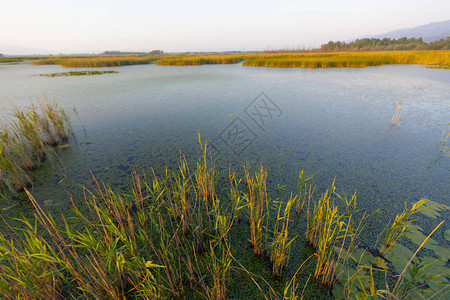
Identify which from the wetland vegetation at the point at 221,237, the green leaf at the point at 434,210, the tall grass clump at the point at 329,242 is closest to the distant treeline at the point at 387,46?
the green leaf at the point at 434,210

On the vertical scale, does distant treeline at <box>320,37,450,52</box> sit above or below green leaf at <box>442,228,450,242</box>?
above

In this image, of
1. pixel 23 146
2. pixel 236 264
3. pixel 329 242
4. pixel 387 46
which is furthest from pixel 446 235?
Answer: pixel 387 46

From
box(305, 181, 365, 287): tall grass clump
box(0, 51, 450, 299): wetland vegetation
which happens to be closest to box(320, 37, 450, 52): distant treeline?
box(0, 51, 450, 299): wetland vegetation

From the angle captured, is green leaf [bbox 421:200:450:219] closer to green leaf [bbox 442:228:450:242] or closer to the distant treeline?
green leaf [bbox 442:228:450:242]

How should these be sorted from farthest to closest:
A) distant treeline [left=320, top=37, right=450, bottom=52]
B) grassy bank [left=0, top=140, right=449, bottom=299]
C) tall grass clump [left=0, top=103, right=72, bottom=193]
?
distant treeline [left=320, top=37, right=450, bottom=52], tall grass clump [left=0, top=103, right=72, bottom=193], grassy bank [left=0, top=140, right=449, bottom=299]

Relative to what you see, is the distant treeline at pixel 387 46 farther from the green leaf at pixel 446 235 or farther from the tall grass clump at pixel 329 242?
the tall grass clump at pixel 329 242

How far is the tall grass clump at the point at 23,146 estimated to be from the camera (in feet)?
7.58

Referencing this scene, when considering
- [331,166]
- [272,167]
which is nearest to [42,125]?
[272,167]

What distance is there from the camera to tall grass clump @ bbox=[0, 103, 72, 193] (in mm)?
2311

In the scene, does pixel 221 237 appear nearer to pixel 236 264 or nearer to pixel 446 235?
pixel 236 264

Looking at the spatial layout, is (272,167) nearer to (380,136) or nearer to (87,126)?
(380,136)

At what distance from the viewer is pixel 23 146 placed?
9.38ft

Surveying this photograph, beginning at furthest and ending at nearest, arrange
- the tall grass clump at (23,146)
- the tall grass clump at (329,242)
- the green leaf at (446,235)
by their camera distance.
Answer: the tall grass clump at (23,146) < the green leaf at (446,235) < the tall grass clump at (329,242)

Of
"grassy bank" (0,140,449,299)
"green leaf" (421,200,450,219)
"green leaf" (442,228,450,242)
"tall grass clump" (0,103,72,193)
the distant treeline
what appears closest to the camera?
"grassy bank" (0,140,449,299)
